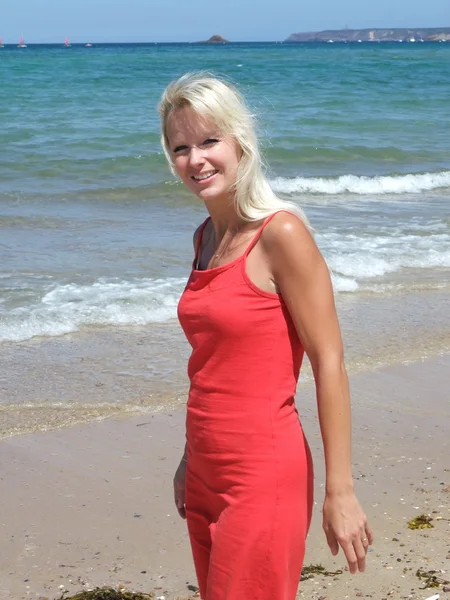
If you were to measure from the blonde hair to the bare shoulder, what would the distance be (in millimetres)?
51

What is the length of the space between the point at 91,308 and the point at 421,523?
3.82 meters

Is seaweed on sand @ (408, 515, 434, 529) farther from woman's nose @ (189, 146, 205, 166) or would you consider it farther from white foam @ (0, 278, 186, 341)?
white foam @ (0, 278, 186, 341)

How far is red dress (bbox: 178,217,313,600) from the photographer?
208 cm

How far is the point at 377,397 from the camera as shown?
5375 mm

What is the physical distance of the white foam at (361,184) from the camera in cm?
1438

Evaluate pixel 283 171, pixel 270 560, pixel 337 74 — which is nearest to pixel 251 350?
pixel 270 560

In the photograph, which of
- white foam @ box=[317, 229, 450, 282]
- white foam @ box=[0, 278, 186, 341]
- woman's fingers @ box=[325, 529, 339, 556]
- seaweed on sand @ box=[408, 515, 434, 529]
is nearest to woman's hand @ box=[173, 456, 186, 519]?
woman's fingers @ box=[325, 529, 339, 556]

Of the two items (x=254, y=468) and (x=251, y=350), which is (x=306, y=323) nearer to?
(x=251, y=350)

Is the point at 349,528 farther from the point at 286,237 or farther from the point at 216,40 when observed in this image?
the point at 216,40

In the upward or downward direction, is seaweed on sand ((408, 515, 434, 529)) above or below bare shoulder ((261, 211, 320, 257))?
below

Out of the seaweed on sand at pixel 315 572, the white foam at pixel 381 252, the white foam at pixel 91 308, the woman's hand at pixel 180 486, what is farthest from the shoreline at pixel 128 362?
the woman's hand at pixel 180 486

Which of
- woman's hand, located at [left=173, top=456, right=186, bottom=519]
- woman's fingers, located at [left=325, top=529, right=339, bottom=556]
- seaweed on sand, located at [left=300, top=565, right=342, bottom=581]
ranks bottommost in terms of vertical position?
seaweed on sand, located at [left=300, top=565, right=342, bottom=581]

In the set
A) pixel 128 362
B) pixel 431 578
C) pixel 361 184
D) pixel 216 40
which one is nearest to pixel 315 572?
pixel 431 578

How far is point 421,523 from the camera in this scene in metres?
3.87
